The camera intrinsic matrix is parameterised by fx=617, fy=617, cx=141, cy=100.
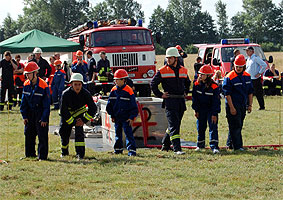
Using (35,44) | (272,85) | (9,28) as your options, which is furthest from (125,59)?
(9,28)

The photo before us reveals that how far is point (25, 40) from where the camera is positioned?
23.8m

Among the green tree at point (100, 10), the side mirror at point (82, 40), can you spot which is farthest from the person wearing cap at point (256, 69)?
the green tree at point (100, 10)

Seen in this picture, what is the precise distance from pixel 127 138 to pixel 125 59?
12.7 metres

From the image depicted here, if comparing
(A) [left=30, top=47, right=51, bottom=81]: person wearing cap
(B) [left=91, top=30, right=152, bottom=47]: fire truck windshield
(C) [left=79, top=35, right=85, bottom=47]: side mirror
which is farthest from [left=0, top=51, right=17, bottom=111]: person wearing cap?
(B) [left=91, top=30, right=152, bottom=47]: fire truck windshield

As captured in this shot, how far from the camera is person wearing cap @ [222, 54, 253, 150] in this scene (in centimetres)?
1120

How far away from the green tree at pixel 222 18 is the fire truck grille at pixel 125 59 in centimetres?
11883

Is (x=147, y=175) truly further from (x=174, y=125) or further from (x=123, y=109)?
(x=123, y=109)

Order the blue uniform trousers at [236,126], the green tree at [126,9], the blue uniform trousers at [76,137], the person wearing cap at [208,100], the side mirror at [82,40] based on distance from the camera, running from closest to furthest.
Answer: the blue uniform trousers at [76,137] → the person wearing cap at [208,100] → the blue uniform trousers at [236,126] → the side mirror at [82,40] → the green tree at [126,9]

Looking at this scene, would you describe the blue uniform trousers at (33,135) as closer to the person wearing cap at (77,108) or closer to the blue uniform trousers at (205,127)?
the person wearing cap at (77,108)

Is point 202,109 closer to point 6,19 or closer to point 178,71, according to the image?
point 178,71

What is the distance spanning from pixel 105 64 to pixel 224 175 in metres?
12.3

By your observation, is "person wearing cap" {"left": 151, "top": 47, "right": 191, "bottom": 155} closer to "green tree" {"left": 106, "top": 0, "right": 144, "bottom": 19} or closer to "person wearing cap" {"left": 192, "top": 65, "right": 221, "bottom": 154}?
"person wearing cap" {"left": 192, "top": 65, "right": 221, "bottom": 154}

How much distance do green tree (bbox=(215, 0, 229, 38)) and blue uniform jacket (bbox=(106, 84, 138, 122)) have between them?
13137 cm

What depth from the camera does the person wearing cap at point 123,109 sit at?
11070 mm
